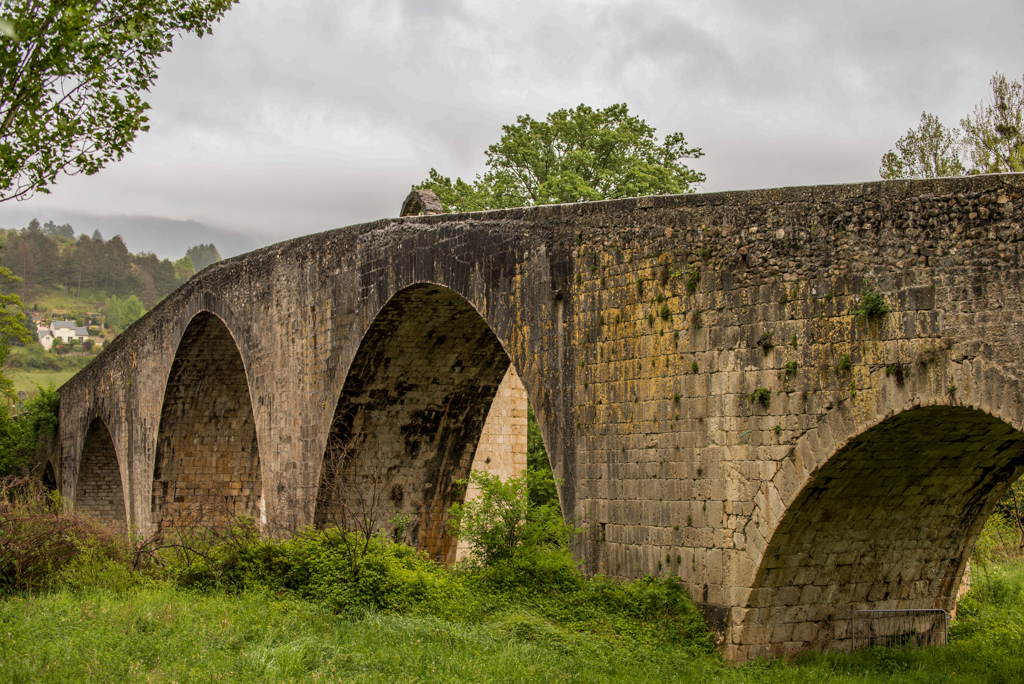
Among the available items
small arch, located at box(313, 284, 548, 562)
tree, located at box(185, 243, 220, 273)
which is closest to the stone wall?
small arch, located at box(313, 284, 548, 562)

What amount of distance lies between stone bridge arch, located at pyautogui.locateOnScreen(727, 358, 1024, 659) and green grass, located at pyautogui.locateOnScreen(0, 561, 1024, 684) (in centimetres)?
40

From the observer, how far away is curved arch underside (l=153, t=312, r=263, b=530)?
711 inches

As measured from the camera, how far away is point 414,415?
1341cm

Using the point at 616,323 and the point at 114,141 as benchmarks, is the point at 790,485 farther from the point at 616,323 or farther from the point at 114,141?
the point at 114,141

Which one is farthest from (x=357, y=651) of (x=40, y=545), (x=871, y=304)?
(x=40, y=545)

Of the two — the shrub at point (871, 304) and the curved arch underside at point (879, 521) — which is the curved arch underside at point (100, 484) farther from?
the shrub at point (871, 304)

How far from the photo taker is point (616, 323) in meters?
8.61

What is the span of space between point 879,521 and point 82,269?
10465cm

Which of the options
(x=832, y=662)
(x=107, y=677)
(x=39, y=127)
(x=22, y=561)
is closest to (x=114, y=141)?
(x=39, y=127)

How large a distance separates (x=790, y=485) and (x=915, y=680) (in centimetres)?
178

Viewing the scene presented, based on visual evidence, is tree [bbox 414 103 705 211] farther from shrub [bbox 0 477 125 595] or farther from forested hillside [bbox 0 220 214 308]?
forested hillside [bbox 0 220 214 308]

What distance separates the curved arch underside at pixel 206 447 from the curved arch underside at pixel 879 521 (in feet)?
41.5

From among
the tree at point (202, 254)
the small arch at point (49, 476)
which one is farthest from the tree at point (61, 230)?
the small arch at point (49, 476)

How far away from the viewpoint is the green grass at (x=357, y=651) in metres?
6.64
